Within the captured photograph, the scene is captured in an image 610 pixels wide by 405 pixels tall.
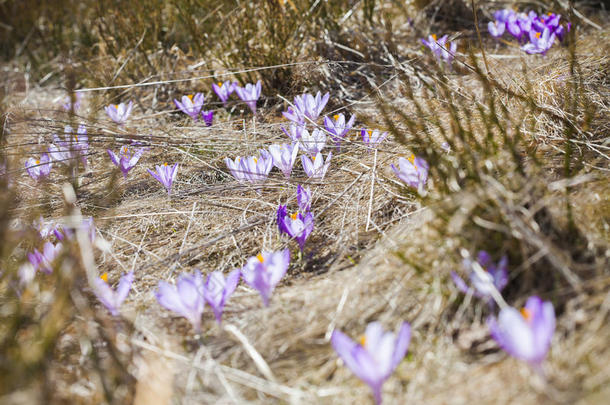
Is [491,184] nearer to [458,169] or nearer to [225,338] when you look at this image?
[458,169]

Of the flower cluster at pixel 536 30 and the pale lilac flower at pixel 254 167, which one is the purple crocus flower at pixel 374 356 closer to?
the pale lilac flower at pixel 254 167

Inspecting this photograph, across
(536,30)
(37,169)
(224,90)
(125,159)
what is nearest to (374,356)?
(125,159)

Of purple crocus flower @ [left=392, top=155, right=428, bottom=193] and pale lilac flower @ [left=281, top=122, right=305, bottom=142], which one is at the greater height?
purple crocus flower @ [left=392, top=155, right=428, bottom=193]

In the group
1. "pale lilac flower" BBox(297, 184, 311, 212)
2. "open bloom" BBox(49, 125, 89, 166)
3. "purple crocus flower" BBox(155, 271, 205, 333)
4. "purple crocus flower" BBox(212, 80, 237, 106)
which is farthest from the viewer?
"purple crocus flower" BBox(212, 80, 237, 106)

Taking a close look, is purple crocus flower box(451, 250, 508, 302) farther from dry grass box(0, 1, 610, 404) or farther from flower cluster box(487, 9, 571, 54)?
flower cluster box(487, 9, 571, 54)

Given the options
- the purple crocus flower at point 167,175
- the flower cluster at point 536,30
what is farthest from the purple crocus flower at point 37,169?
the flower cluster at point 536,30

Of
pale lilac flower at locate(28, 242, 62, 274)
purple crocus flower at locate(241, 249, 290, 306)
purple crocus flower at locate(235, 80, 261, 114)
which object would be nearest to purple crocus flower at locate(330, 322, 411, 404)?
purple crocus flower at locate(241, 249, 290, 306)
